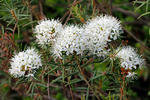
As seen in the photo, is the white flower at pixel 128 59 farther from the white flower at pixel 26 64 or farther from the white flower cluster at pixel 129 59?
the white flower at pixel 26 64

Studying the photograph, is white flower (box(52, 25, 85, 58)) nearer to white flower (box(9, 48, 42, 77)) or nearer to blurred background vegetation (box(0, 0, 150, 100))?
white flower (box(9, 48, 42, 77))

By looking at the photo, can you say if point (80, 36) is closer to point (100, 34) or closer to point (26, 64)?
point (100, 34)

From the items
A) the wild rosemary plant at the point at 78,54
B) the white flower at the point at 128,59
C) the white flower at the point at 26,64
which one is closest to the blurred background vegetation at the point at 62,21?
the white flower at the point at 128,59

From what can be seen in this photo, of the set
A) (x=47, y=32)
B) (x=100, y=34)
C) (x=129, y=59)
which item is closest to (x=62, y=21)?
(x=47, y=32)

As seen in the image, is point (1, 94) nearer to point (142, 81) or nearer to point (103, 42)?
point (103, 42)

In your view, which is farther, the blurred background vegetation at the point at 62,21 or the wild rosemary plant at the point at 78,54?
the blurred background vegetation at the point at 62,21

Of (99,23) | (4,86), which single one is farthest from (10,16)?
(4,86)
